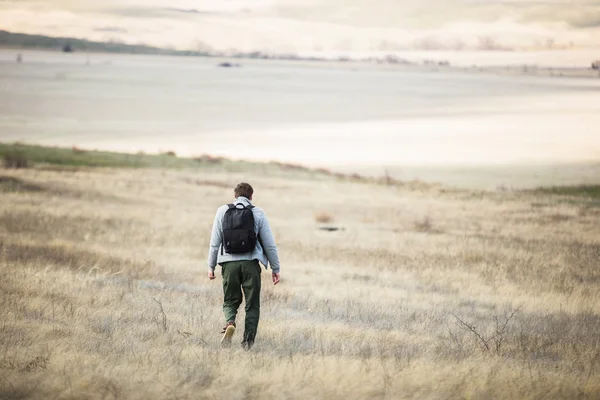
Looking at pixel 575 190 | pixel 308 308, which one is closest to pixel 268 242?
pixel 308 308

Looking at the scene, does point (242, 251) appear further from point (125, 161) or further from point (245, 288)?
point (125, 161)

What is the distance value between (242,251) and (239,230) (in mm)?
237

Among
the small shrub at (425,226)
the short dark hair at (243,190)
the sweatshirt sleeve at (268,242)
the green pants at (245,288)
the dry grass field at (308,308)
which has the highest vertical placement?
the short dark hair at (243,190)

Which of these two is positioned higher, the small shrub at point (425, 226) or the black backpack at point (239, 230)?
the black backpack at point (239, 230)

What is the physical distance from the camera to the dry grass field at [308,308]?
23.1ft

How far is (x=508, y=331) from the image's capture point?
1048 cm

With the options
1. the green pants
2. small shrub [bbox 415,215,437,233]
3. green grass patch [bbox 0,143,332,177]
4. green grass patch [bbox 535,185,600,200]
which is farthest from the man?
green grass patch [bbox 535,185,600,200]

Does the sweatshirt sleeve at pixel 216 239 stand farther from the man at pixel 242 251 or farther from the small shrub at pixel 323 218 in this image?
the small shrub at pixel 323 218

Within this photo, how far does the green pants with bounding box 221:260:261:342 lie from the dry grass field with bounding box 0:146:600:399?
0.38 meters

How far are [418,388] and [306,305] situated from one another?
5.50 meters

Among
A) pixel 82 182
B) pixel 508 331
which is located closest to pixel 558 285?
pixel 508 331

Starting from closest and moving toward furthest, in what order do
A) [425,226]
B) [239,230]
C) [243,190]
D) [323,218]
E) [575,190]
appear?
[239,230] → [243,190] → [425,226] → [323,218] → [575,190]

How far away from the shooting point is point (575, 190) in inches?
1918

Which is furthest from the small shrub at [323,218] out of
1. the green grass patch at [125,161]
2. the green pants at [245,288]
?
the green pants at [245,288]
